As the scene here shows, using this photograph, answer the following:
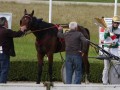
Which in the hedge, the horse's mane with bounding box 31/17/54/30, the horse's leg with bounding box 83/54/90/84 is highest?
the horse's mane with bounding box 31/17/54/30

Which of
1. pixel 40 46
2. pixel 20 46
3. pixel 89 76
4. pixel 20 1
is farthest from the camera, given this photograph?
pixel 20 1

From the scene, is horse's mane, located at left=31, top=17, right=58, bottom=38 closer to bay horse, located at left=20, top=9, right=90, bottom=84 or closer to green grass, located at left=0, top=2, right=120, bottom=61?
bay horse, located at left=20, top=9, right=90, bottom=84

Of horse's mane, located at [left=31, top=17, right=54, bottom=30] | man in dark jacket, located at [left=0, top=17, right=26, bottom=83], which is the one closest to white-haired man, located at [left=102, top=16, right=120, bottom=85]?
horse's mane, located at [left=31, top=17, right=54, bottom=30]

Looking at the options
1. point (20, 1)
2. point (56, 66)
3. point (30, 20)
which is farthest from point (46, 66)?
Result: point (20, 1)

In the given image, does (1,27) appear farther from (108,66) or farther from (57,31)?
(108,66)

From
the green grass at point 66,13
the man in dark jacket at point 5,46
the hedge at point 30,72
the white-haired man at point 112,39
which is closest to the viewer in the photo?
the man in dark jacket at point 5,46

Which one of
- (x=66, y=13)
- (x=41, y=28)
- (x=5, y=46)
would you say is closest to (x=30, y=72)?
(x=41, y=28)

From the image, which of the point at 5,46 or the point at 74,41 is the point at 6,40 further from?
the point at 74,41

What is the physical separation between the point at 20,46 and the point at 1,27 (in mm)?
11052

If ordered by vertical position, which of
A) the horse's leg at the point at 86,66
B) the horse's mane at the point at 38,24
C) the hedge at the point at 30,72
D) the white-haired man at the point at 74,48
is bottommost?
the hedge at the point at 30,72

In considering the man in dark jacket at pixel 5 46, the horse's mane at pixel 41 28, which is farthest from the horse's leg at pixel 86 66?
the man in dark jacket at pixel 5 46

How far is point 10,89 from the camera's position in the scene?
399 inches

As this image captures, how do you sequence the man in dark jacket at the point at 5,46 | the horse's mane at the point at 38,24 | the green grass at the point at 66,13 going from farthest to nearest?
the green grass at the point at 66,13
the horse's mane at the point at 38,24
the man in dark jacket at the point at 5,46

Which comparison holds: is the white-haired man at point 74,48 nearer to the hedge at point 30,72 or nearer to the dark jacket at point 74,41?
the dark jacket at point 74,41
